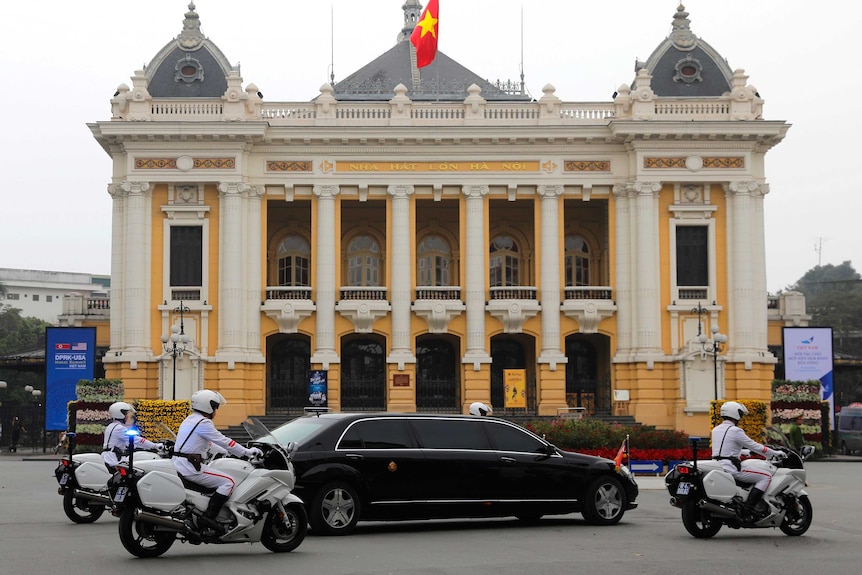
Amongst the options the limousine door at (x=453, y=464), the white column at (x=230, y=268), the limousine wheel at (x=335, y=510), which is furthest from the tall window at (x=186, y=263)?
the limousine wheel at (x=335, y=510)

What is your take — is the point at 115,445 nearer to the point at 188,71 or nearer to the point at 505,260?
the point at 188,71

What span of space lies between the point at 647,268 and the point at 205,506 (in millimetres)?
34985

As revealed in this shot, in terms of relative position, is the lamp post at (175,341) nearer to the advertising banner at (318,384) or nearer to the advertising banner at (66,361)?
the advertising banner at (66,361)

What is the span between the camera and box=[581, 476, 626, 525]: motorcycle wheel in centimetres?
1906

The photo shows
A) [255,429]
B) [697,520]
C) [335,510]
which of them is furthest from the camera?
[335,510]

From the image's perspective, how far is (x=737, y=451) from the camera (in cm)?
1717

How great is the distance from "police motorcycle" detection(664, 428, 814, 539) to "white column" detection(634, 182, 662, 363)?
30125 mm

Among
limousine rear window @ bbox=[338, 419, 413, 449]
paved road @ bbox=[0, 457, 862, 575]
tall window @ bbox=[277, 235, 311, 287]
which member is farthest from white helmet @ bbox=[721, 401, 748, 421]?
tall window @ bbox=[277, 235, 311, 287]

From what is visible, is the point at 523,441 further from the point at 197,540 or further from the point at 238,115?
the point at 238,115

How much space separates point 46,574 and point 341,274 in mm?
39334

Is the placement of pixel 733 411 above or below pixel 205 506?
above

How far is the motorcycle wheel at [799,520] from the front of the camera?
17.5 m

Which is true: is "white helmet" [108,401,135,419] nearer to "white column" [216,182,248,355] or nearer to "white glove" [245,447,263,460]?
"white glove" [245,447,263,460]

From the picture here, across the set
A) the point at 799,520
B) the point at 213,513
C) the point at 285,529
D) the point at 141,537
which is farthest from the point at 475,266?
the point at 141,537
